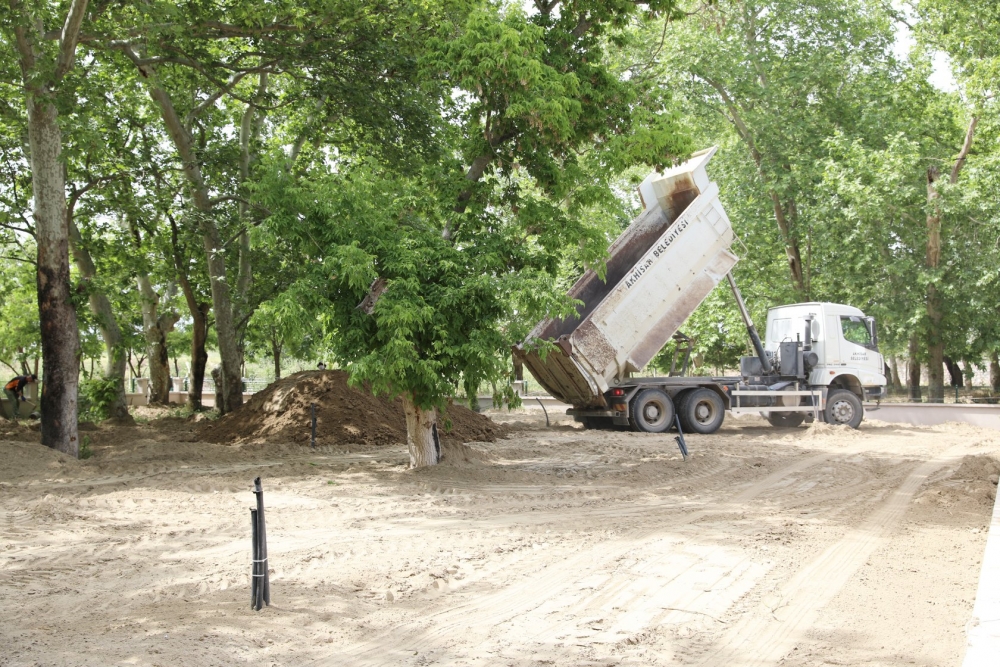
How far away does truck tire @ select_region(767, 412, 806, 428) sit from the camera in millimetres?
21172

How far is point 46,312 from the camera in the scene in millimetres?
13375

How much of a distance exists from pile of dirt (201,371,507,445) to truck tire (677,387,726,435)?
167 inches

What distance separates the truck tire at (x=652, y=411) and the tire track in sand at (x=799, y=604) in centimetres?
852

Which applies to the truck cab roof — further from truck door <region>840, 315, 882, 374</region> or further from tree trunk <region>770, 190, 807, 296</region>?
tree trunk <region>770, 190, 807, 296</region>

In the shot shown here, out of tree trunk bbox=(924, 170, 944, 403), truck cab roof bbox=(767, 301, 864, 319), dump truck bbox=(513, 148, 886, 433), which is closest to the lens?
dump truck bbox=(513, 148, 886, 433)

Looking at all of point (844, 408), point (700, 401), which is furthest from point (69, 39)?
point (844, 408)

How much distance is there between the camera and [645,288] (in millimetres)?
16766

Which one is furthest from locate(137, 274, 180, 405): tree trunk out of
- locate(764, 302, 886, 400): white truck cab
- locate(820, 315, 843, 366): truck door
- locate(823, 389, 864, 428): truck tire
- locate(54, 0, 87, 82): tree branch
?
locate(823, 389, 864, 428): truck tire

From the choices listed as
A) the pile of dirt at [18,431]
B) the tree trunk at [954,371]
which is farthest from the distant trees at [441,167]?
the tree trunk at [954,371]

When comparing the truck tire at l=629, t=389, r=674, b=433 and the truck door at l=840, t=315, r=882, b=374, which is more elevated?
the truck door at l=840, t=315, r=882, b=374

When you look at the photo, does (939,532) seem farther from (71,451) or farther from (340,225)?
(71,451)

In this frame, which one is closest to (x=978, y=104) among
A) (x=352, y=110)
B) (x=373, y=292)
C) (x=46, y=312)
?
(x=352, y=110)

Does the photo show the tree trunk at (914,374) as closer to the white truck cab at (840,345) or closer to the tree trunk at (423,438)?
the white truck cab at (840,345)

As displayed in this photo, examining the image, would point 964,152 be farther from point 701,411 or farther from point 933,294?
point 701,411
